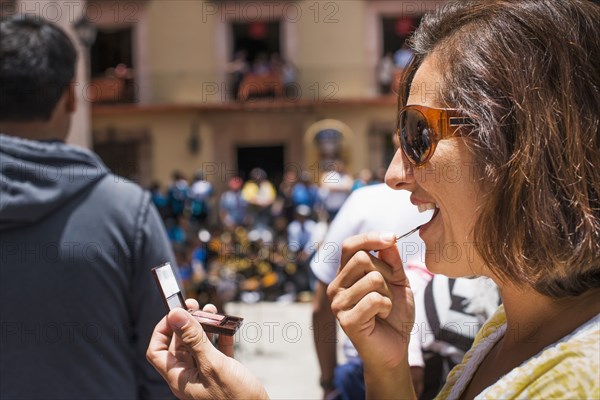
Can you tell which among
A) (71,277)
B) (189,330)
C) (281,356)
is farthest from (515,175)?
(281,356)

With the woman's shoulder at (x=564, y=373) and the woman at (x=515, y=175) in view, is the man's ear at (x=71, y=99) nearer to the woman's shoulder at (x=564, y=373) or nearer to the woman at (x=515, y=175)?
the woman at (x=515, y=175)

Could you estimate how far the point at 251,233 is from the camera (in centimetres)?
1270

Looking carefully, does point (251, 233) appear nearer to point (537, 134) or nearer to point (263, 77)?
point (263, 77)

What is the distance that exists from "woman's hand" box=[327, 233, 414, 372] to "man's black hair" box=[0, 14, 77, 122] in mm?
982

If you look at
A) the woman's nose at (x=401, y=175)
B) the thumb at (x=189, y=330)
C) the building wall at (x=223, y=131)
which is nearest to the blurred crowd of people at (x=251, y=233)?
the building wall at (x=223, y=131)

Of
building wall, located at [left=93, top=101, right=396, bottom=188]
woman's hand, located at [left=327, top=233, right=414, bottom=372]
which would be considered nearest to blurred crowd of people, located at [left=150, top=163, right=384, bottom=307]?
building wall, located at [left=93, top=101, right=396, bottom=188]

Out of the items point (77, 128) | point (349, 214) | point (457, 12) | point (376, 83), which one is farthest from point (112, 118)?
point (457, 12)

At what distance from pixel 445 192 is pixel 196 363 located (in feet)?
1.46

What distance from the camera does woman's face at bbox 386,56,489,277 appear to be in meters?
1.14

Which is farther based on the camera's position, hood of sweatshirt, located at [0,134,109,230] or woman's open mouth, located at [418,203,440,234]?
hood of sweatshirt, located at [0,134,109,230]

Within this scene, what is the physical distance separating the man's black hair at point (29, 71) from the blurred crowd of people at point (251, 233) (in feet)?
10.4

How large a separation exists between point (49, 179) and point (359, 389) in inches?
41.9

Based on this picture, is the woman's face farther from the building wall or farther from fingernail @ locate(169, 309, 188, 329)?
the building wall

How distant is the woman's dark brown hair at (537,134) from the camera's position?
1.04 meters
